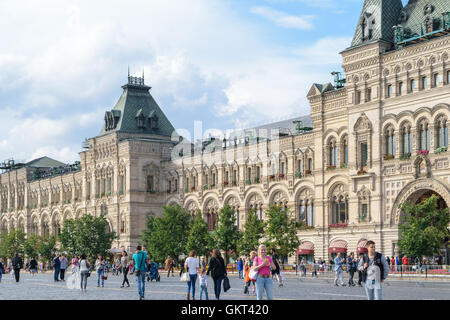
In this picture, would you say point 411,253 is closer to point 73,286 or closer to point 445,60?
point 445,60

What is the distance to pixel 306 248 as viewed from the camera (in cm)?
7156

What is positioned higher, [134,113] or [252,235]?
[134,113]

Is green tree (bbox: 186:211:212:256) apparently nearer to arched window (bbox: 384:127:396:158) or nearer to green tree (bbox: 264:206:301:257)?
green tree (bbox: 264:206:301:257)

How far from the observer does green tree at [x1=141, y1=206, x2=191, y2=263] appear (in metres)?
81.6

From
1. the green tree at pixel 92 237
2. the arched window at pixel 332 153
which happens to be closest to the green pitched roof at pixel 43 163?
the green tree at pixel 92 237

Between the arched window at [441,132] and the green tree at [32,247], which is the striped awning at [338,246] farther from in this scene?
the green tree at [32,247]

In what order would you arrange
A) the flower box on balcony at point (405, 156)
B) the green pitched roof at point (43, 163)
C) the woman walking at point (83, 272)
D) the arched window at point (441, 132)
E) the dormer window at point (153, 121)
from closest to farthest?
1. the woman walking at point (83, 272)
2. the arched window at point (441, 132)
3. the flower box on balcony at point (405, 156)
4. the dormer window at point (153, 121)
5. the green pitched roof at point (43, 163)

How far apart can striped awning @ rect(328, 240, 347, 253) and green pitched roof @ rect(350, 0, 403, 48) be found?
16.7 m

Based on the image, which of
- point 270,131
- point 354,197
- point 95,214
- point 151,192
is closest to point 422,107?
point 354,197

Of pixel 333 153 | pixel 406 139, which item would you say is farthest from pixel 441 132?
pixel 333 153

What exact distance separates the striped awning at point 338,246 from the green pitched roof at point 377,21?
656 inches

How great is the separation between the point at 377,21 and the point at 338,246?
19097 mm

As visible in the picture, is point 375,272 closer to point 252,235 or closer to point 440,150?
point 440,150

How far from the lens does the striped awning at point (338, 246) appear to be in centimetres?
6662
